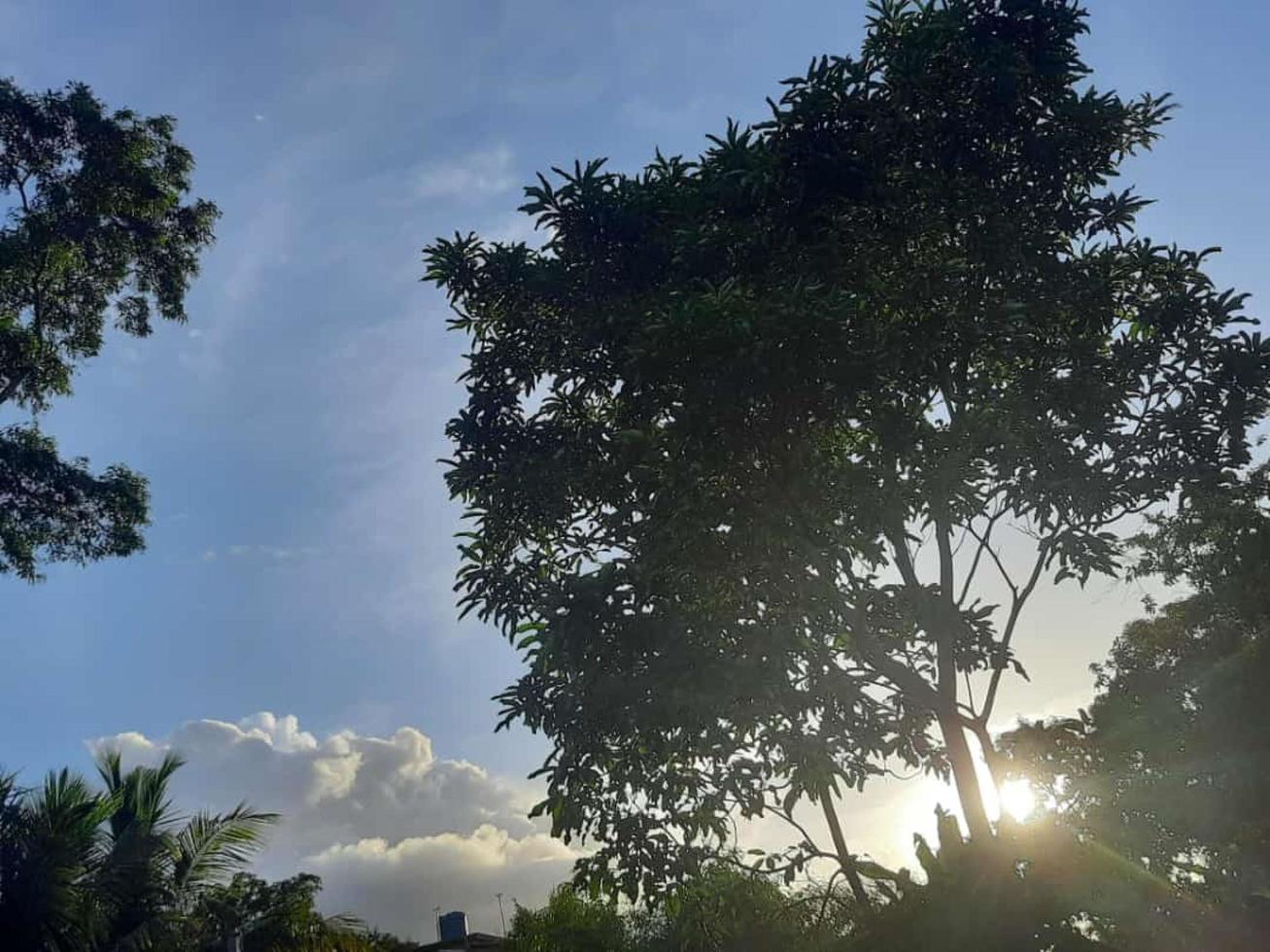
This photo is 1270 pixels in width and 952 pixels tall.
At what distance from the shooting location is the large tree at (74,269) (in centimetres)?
2448

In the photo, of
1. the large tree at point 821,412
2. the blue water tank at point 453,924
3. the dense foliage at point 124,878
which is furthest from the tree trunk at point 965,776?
the blue water tank at point 453,924

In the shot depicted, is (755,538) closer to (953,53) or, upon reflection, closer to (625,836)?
(625,836)

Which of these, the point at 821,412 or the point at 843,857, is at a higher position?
the point at 821,412

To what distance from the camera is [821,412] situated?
43.4ft

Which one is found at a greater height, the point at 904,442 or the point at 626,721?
the point at 904,442

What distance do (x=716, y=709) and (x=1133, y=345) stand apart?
8.35 metres

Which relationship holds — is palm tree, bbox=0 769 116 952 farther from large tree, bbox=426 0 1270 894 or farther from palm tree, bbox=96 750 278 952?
large tree, bbox=426 0 1270 894

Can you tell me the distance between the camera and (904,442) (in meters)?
13.7

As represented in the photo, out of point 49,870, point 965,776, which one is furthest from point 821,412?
point 49,870

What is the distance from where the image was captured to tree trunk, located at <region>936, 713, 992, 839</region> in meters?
14.5

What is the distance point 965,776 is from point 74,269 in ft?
80.5

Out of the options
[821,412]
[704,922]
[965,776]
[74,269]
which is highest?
[74,269]

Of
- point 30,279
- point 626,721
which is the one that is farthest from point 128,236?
point 626,721

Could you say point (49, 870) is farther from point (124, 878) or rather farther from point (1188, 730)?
point (1188, 730)
